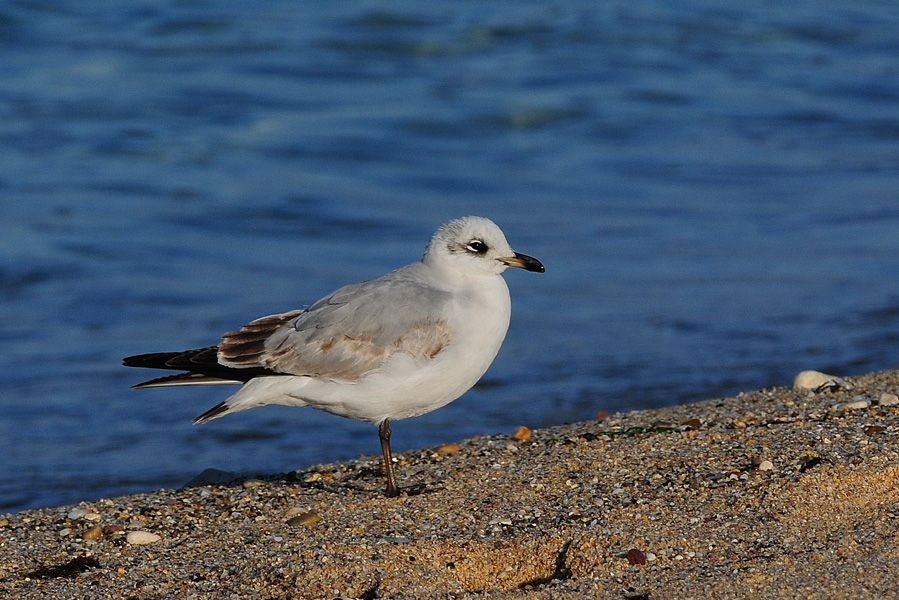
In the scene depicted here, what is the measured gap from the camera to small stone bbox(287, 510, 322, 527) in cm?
544

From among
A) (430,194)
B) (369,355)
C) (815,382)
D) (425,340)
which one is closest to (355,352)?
(369,355)

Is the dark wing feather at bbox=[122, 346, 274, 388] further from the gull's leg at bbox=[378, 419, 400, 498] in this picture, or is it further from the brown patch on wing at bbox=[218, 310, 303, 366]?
the gull's leg at bbox=[378, 419, 400, 498]

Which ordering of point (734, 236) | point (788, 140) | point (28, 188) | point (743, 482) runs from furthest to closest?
point (788, 140)
point (28, 188)
point (734, 236)
point (743, 482)

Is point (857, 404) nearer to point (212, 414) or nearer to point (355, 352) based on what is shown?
point (355, 352)

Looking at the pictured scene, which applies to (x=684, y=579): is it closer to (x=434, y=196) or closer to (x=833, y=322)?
(x=833, y=322)

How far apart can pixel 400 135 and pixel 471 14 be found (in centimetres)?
552

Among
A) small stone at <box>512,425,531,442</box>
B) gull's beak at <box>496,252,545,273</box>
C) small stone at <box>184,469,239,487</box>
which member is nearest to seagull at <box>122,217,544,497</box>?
gull's beak at <box>496,252,545,273</box>

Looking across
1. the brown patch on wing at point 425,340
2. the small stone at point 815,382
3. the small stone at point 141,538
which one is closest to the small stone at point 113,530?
the small stone at point 141,538

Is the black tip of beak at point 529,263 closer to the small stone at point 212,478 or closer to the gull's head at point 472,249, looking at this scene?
the gull's head at point 472,249

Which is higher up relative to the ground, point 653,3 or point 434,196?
Answer: point 653,3

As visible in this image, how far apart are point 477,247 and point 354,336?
70 cm

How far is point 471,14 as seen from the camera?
774 inches

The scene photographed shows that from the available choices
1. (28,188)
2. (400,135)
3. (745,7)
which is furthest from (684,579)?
(745,7)

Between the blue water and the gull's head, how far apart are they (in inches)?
80.6
